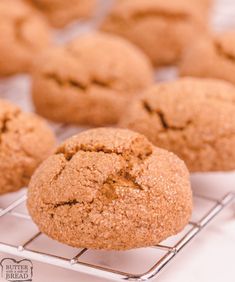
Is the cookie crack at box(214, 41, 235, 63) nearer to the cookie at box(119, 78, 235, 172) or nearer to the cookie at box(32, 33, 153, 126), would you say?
the cookie at box(32, 33, 153, 126)

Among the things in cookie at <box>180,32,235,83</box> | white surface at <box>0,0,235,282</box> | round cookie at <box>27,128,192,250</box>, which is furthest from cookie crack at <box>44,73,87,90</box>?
round cookie at <box>27,128,192,250</box>

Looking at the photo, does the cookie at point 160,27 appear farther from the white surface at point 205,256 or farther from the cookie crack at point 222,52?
the white surface at point 205,256

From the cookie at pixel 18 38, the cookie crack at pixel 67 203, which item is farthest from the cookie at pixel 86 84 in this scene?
the cookie crack at pixel 67 203

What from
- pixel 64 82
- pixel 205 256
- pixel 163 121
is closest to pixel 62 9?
pixel 64 82

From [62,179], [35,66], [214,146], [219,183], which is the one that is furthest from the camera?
[35,66]

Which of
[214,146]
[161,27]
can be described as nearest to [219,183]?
[214,146]

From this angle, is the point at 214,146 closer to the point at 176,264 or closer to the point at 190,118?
the point at 190,118

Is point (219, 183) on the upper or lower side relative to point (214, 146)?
lower
